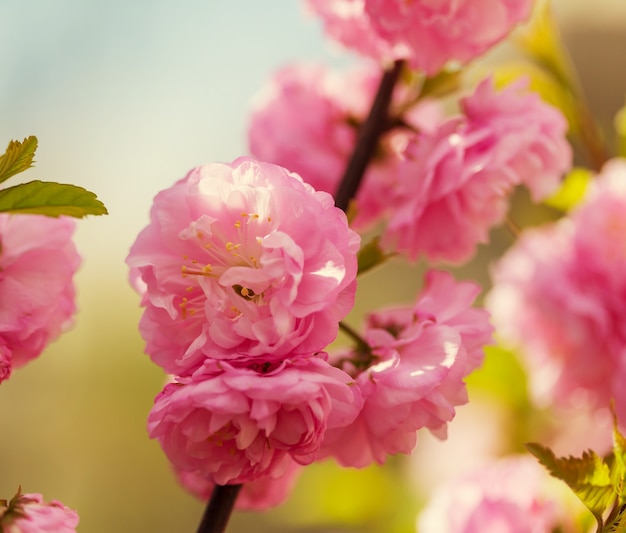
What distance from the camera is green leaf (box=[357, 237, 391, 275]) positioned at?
16.8 inches

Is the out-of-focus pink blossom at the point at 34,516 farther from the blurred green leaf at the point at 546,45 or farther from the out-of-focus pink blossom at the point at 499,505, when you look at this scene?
the blurred green leaf at the point at 546,45

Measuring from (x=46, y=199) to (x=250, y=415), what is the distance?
123 mm

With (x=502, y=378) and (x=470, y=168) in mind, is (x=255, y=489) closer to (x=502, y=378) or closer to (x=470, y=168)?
(x=470, y=168)

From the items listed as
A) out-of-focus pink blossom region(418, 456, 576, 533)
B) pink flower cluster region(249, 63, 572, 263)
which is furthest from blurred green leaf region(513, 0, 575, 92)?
out-of-focus pink blossom region(418, 456, 576, 533)

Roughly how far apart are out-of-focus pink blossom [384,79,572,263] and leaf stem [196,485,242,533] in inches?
6.6

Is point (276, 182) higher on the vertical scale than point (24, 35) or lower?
higher

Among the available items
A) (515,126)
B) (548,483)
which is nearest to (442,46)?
(515,126)

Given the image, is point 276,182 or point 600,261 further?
point 600,261

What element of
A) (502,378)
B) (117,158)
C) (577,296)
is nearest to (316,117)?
(577,296)

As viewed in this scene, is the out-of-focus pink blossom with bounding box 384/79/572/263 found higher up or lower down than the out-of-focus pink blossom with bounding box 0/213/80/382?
higher up

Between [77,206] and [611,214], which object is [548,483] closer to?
[611,214]

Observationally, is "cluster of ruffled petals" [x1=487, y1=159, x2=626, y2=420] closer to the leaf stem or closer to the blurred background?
the leaf stem

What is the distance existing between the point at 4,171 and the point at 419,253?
254 millimetres

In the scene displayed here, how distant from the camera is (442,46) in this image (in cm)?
49
